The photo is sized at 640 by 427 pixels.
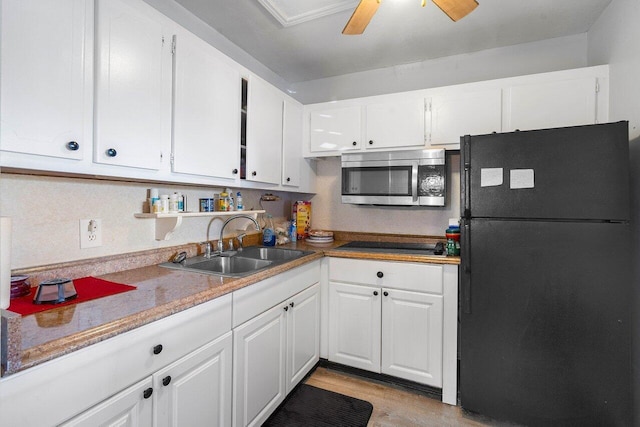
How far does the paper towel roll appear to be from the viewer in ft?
2.14

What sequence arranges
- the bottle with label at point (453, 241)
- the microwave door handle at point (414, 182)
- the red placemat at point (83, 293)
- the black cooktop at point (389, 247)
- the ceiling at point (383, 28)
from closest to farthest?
1. the red placemat at point (83, 293)
2. the ceiling at point (383, 28)
3. the bottle with label at point (453, 241)
4. the microwave door handle at point (414, 182)
5. the black cooktop at point (389, 247)

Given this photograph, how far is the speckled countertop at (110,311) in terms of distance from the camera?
0.72 m

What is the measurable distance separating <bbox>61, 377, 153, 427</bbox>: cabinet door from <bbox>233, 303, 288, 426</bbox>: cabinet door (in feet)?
1.41

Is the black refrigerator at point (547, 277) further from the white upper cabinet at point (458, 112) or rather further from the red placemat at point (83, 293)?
the red placemat at point (83, 293)

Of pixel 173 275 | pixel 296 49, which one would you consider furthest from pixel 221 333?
pixel 296 49

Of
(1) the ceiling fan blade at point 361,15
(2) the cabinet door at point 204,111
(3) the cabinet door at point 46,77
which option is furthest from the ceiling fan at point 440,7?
(3) the cabinet door at point 46,77

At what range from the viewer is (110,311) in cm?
98

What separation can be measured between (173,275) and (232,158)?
74 cm

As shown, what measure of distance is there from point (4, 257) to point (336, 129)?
2.19m

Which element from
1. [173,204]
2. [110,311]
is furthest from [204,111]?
[110,311]

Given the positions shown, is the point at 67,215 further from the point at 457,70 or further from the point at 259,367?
the point at 457,70

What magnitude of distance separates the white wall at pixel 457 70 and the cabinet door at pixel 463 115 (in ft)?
1.41

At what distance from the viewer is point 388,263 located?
208 centimetres

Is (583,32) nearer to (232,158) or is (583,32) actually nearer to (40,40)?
(232,158)
